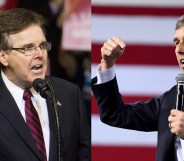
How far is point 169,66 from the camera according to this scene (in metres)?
2.76

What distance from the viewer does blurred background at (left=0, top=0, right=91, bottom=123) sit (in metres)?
2.75

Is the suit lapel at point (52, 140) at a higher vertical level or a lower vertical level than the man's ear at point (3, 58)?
lower

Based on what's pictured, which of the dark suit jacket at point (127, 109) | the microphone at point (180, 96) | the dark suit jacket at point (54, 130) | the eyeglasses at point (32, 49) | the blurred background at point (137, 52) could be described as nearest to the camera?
the microphone at point (180, 96)

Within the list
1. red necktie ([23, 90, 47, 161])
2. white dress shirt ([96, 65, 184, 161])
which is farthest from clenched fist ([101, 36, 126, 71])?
red necktie ([23, 90, 47, 161])

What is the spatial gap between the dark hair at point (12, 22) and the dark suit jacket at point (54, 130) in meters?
0.13

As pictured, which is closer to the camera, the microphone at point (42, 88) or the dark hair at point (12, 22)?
the microphone at point (42, 88)

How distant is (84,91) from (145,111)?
2.99 ft

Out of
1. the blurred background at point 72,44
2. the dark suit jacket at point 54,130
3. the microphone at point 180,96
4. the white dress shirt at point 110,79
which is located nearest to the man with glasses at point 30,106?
the dark suit jacket at point 54,130

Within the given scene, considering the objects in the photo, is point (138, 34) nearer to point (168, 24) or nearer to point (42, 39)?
point (168, 24)

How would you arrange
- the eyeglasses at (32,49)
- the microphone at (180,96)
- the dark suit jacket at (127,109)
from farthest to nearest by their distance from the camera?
the dark suit jacket at (127,109), the eyeglasses at (32,49), the microphone at (180,96)

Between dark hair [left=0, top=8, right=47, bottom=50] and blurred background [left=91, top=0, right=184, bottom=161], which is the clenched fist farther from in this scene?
blurred background [left=91, top=0, right=184, bottom=161]

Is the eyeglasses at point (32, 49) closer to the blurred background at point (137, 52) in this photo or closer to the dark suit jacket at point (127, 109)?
the dark suit jacket at point (127, 109)

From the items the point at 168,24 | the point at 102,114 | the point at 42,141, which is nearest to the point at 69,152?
the point at 42,141

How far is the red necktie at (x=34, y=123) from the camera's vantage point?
165 cm
